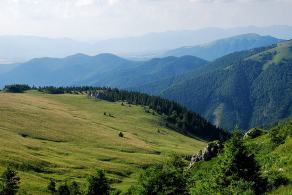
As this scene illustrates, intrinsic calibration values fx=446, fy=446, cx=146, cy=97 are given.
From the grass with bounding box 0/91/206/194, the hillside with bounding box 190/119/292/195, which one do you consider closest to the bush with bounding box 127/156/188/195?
the hillside with bounding box 190/119/292/195

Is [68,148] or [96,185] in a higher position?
[96,185]

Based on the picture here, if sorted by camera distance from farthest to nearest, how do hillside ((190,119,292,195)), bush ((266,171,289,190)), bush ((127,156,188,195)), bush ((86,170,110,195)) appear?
bush ((86,170,110,195)), bush ((127,156,188,195)), bush ((266,171,289,190)), hillside ((190,119,292,195))

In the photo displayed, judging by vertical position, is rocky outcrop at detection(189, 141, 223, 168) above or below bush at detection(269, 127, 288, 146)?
below

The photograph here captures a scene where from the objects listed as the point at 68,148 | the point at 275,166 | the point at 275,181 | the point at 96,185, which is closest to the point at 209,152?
the point at 96,185

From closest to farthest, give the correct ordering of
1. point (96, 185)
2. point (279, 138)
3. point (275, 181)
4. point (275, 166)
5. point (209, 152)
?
point (275, 181) < point (275, 166) < point (279, 138) < point (96, 185) < point (209, 152)

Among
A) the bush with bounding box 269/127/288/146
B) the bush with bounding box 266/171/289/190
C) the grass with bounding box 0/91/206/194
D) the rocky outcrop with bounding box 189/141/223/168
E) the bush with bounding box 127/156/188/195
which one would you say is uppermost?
the bush with bounding box 269/127/288/146

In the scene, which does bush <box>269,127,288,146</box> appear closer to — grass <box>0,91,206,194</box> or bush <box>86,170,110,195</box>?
bush <box>86,170,110,195</box>

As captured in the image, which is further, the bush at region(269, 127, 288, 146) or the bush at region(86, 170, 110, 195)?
the bush at region(86, 170, 110, 195)

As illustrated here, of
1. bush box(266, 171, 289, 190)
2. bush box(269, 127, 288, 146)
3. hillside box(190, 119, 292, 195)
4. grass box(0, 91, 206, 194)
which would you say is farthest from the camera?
grass box(0, 91, 206, 194)

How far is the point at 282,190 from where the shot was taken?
86.4 ft

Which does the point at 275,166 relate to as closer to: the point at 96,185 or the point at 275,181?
the point at 275,181

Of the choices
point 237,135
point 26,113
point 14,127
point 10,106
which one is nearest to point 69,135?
point 14,127

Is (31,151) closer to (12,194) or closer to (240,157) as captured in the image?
(12,194)

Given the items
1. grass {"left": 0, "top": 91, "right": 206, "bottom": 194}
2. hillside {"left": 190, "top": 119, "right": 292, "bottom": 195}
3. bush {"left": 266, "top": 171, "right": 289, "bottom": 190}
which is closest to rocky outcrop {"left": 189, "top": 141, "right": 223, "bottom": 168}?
hillside {"left": 190, "top": 119, "right": 292, "bottom": 195}
